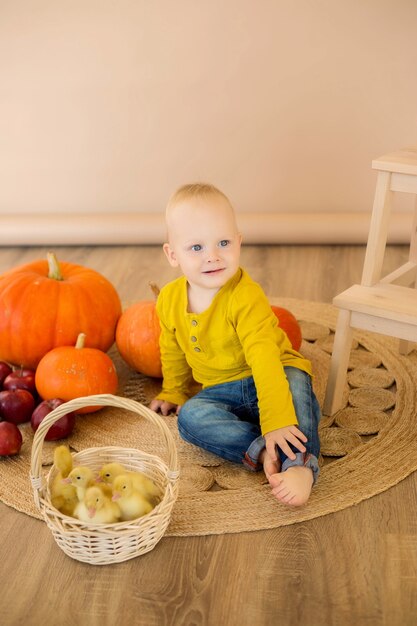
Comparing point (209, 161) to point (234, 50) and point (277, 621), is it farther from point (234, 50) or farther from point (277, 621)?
point (277, 621)

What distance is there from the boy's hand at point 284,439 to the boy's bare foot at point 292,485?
0.13ft

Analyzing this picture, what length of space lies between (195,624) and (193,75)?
78.6 inches

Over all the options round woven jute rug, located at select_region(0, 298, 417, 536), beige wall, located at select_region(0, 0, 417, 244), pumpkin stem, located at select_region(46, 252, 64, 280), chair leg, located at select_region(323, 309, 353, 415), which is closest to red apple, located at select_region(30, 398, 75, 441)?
round woven jute rug, located at select_region(0, 298, 417, 536)

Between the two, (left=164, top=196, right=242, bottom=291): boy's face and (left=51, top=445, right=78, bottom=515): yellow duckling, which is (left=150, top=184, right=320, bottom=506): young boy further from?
(left=51, top=445, right=78, bottom=515): yellow duckling

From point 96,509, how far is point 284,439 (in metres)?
0.37

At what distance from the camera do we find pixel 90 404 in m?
1.22

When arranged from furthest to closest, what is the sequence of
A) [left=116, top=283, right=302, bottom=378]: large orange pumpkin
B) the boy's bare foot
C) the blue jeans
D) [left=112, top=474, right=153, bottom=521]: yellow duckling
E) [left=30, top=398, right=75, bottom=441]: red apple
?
[left=116, top=283, right=302, bottom=378]: large orange pumpkin → [left=30, top=398, right=75, bottom=441]: red apple → the blue jeans → the boy's bare foot → [left=112, top=474, right=153, bottom=521]: yellow duckling

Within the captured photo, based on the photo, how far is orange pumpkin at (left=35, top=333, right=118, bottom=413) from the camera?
1.63m

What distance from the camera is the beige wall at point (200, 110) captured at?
262cm

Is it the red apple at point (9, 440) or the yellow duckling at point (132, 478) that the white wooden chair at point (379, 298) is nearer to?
the yellow duckling at point (132, 478)

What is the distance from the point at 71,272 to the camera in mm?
1898

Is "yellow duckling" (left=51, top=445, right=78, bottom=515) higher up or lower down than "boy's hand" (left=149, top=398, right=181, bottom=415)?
higher up

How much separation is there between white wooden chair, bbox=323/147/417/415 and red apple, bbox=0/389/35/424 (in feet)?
1.98

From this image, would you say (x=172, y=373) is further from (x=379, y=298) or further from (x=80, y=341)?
(x=379, y=298)
